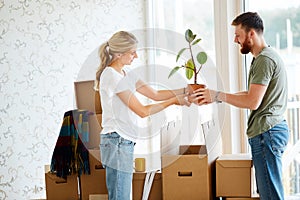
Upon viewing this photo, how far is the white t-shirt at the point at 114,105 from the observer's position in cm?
275

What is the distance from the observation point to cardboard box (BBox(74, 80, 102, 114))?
3.31m

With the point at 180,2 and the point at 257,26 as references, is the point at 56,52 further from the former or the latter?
the point at 257,26

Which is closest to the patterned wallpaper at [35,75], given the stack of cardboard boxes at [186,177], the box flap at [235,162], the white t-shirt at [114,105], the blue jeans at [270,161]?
the stack of cardboard boxes at [186,177]

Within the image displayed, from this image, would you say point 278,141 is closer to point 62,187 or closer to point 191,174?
point 191,174

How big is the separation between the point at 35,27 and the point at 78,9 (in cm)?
45

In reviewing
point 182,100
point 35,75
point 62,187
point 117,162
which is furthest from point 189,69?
point 35,75

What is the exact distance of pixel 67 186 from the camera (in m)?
3.29

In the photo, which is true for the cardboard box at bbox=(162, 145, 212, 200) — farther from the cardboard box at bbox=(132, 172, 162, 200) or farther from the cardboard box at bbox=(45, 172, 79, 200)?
the cardboard box at bbox=(45, 172, 79, 200)

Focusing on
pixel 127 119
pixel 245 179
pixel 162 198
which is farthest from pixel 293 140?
pixel 127 119

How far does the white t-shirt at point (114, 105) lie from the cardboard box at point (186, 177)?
0.32m

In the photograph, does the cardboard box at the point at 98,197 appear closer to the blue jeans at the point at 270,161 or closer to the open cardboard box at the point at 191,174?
the open cardboard box at the point at 191,174

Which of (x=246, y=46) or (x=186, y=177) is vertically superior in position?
(x=246, y=46)

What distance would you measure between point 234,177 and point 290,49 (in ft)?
3.85

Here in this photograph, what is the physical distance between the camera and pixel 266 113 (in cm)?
271
